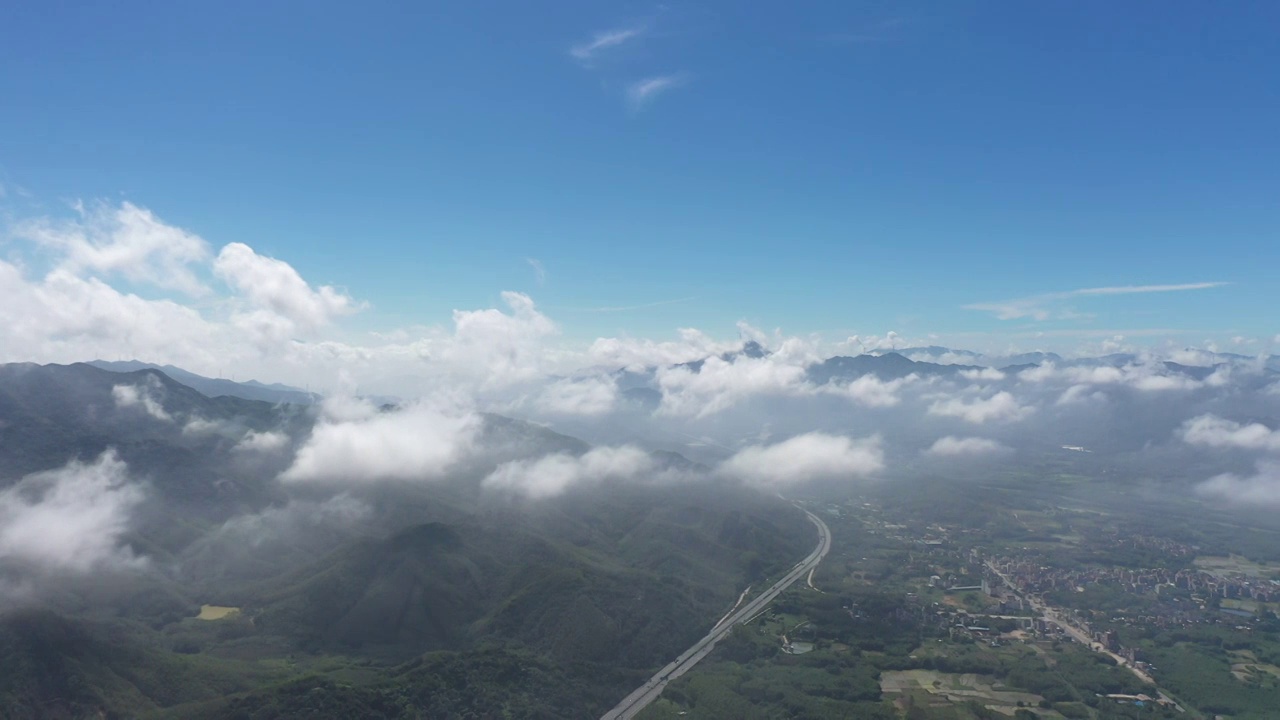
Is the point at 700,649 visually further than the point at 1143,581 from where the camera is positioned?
No

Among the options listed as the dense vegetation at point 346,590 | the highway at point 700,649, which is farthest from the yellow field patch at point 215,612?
the highway at point 700,649

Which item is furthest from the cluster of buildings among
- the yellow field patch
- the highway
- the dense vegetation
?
the yellow field patch

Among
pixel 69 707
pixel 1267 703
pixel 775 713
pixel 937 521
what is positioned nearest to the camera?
pixel 69 707

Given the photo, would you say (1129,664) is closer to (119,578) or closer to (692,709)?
(692,709)

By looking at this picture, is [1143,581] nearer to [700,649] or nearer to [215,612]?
[700,649]

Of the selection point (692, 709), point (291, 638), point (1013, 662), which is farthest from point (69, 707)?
point (1013, 662)

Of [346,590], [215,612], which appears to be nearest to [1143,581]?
[346,590]

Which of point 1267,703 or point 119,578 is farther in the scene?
point 119,578

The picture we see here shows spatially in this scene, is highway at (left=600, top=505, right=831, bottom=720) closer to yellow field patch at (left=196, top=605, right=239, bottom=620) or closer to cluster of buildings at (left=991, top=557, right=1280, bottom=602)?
cluster of buildings at (left=991, top=557, right=1280, bottom=602)

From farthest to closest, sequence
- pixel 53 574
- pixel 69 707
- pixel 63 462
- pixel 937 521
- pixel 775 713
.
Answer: pixel 937 521, pixel 63 462, pixel 53 574, pixel 775 713, pixel 69 707
